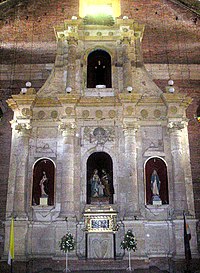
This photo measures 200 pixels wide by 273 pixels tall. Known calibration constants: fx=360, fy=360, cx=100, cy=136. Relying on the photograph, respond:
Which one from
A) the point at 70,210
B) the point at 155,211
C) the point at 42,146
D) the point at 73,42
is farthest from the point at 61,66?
the point at 155,211

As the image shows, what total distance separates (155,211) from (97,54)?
8464 millimetres

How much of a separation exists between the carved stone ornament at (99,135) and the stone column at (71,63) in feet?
6.94

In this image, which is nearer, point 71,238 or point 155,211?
point 71,238

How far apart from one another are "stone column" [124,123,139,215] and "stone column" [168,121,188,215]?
1656 mm

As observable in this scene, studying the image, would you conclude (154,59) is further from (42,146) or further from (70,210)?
(70,210)

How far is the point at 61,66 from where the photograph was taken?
18031 mm

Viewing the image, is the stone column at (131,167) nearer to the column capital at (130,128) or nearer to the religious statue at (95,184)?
the column capital at (130,128)

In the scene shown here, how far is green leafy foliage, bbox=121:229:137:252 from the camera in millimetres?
13930

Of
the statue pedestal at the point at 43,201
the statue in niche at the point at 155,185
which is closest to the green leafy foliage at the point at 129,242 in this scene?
the statue in niche at the point at 155,185

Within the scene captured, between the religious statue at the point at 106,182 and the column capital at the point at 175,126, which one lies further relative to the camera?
the column capital at the point at 175,126

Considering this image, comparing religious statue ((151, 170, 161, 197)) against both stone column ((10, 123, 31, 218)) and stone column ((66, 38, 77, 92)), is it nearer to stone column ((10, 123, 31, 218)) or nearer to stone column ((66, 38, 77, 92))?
stone column ((66, 38, 77, 92))

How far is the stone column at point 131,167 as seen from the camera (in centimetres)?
1508

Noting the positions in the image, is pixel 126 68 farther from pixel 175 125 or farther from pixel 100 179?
pixel 100 179

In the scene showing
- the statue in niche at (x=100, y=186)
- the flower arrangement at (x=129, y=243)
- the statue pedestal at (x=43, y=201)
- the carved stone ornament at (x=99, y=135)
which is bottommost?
the flower arrangement at (x=129, y=243)
